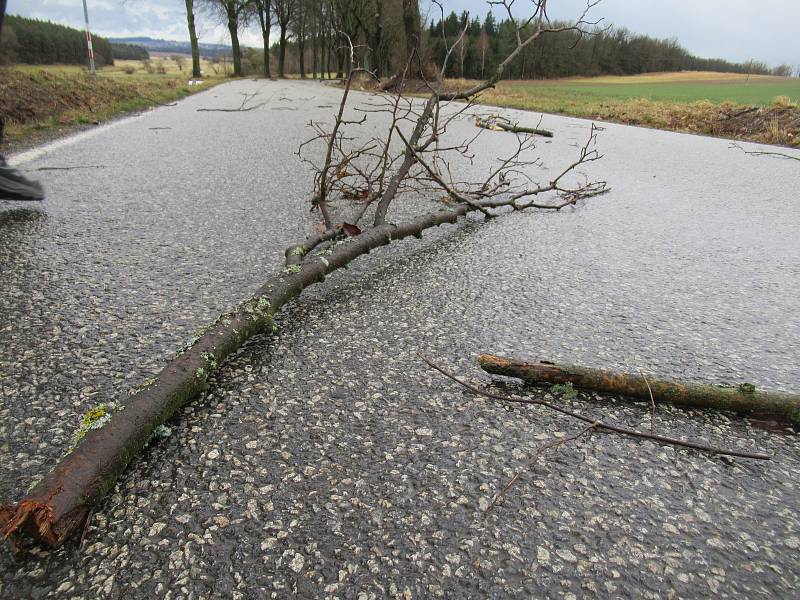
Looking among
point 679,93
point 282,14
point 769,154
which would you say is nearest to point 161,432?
point 769,154

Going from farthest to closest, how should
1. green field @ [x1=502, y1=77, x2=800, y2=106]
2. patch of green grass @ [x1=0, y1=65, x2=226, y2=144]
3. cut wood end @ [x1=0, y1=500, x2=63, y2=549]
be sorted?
green field @ [x1=502, y1=77, x2=800, y2=106], patch of green grass @ [x1=0, y1=65, x2=226, y2=144], cut wood end @ [x1=0, y1=500, x2=63, y2=549]

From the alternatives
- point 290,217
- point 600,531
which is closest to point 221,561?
point 600,531

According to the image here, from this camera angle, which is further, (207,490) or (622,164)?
(622,164)

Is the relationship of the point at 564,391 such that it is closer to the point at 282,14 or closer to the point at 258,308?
the point at 258,308

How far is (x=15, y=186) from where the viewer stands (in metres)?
3.53

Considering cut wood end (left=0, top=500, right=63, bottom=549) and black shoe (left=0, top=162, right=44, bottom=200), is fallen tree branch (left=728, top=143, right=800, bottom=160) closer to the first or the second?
black shoe (left=0, top=162, right=44, bottom=200)

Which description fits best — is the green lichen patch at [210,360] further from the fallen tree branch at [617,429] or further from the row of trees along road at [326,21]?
the row of trees along road at [326,21]

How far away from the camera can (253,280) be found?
105 inches

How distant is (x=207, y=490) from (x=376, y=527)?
452 millimetres

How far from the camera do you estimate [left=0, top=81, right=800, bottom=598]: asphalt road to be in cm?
113

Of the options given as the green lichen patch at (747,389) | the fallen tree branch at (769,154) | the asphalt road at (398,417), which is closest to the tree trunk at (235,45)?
the fallen tree branch at (769,154)

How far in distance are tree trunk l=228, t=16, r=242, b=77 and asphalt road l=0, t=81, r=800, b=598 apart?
38593mm

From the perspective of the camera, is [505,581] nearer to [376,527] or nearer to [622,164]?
[376,527]

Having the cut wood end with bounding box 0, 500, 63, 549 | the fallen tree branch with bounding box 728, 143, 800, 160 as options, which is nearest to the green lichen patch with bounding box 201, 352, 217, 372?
the cut wood end with bounding box 0, 500, 63, 549
